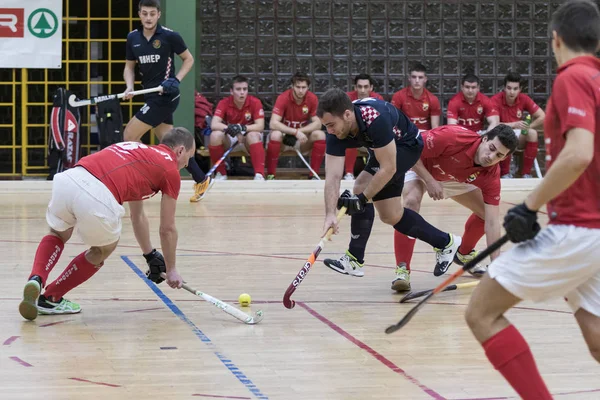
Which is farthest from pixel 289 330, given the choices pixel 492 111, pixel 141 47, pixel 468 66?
pixel 468 66

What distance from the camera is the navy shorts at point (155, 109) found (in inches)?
338

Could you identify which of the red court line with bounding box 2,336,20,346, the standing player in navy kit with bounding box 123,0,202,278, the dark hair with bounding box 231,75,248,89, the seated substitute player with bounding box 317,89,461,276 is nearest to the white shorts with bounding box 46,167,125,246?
the red court line with bounding box 2,336,20,346

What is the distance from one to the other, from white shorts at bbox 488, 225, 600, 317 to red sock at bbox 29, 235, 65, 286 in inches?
95.1

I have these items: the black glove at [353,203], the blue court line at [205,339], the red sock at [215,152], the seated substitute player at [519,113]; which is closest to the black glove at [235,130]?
the red sock at [215,152]

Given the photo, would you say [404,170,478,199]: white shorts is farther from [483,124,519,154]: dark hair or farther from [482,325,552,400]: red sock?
[482,325,552,400]: red sock

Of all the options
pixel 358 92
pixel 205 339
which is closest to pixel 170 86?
pixel 358 92

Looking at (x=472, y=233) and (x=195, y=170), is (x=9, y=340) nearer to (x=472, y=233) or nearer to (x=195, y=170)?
(x=472, y=233)

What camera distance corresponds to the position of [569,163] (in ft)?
8.48

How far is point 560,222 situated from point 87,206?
7.51 feet

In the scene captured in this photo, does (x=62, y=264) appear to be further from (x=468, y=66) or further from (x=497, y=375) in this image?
(x=468, y=66)

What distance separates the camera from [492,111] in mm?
11133

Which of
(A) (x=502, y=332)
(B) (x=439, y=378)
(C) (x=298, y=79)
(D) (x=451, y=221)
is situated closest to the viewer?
(A) (x=502, y=332)

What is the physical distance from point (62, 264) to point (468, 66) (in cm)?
688

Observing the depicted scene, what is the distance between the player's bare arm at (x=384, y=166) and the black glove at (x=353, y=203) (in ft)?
0.31
